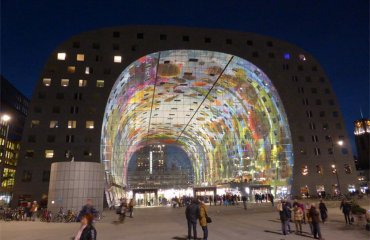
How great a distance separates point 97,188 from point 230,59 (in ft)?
94.8

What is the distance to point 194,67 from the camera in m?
47.1

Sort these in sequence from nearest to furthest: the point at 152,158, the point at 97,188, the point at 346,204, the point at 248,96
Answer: the point at 346,204
the point at 97,188
the point at 248,96
the point at 152,158

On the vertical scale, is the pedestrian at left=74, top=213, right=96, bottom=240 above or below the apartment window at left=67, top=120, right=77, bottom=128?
below

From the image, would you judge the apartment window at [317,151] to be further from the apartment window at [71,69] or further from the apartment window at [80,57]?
the apartment window at [71,69]

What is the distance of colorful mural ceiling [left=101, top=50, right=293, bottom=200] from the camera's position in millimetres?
45656

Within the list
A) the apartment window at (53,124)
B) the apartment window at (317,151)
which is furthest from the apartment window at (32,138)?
the apartment window at (317,151)

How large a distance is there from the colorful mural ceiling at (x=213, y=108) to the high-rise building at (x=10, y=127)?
41939 mm

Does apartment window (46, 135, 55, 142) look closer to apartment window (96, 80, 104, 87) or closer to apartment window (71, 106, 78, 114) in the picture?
apartment window (71, 106, 78, 114)

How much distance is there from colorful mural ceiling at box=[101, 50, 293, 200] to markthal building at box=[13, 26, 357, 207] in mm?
200

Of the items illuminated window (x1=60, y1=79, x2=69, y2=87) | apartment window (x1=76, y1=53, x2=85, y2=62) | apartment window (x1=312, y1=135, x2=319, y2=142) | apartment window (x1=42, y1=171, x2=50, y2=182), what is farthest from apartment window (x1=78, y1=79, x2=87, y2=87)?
apartment window (x1=312, y1=135, x2=319, y2=142)

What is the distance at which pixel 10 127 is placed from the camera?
90.6 metres

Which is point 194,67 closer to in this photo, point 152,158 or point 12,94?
point 152,158

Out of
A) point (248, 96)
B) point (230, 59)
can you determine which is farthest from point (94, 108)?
point (248, 96)

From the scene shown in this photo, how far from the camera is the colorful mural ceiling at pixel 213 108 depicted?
150 ft
